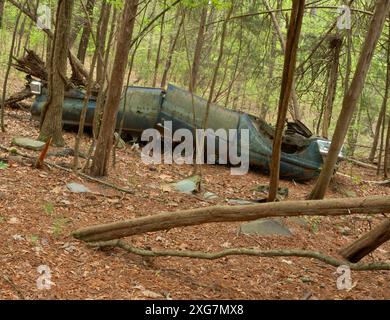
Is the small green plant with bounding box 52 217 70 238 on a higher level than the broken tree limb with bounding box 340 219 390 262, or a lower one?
lower

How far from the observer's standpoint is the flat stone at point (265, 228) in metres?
5.86

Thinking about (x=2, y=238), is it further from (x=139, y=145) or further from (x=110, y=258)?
(x=139, y=145)

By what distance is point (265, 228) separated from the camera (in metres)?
5.98

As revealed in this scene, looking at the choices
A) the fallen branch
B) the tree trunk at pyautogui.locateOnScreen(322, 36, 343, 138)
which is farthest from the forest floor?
the fallen branch

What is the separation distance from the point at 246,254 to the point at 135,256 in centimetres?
121

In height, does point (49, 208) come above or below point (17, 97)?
below

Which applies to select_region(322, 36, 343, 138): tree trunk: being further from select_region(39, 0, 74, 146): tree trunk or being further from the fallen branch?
select_region(39, 0, 74, 146): tree trunk

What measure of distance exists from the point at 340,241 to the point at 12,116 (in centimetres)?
777

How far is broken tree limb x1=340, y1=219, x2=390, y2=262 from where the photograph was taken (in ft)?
15.3

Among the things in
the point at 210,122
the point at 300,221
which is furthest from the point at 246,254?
the point at 210,122

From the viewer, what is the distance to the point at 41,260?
408cm

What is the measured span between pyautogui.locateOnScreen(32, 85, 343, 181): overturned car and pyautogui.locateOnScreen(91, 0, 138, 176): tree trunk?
2614 mm

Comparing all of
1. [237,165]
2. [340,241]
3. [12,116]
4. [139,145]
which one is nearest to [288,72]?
[340,241]
